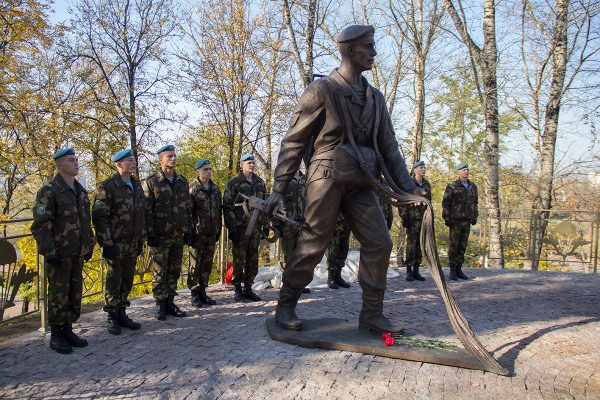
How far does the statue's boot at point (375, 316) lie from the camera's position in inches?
172

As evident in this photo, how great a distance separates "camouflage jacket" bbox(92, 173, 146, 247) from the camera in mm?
4863

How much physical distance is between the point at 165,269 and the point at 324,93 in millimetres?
2878

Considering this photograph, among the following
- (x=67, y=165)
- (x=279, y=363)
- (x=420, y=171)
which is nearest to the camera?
(x=279, y=363)

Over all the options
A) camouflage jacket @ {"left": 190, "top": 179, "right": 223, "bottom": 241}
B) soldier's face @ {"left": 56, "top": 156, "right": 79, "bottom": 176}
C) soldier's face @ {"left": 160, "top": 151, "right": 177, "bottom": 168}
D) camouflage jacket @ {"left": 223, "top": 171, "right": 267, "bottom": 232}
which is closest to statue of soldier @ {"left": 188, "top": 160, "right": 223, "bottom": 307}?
camouflage jacket @ {"left": 190, "top": 179, "right": 223, "bottom": 241}

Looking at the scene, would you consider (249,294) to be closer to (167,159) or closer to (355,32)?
(167,159)

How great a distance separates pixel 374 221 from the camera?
429 cm

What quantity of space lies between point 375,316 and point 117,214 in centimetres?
293

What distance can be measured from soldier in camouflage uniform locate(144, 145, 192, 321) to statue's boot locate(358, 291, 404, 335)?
2443 millimetres

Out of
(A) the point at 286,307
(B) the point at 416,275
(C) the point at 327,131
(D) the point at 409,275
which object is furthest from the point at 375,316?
(B) the point at 416,275

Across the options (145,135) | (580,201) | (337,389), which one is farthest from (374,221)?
(580,201)

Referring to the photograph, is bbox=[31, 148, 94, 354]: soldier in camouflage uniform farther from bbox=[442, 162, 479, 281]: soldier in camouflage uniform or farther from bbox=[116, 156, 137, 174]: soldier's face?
bbox=[442, 162, 479, 281]: soldier in camouflage uniform

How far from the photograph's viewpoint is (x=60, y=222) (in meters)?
4.37

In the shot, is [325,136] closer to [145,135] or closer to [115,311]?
[115,311]

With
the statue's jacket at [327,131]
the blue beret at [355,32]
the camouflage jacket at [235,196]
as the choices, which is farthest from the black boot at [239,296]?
the blue beret at [355,32]
